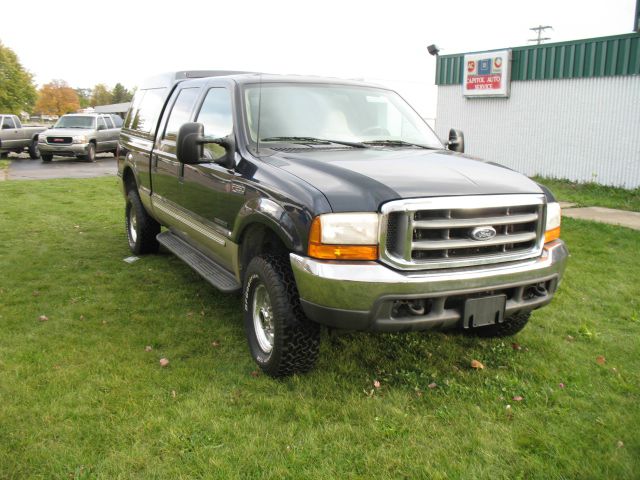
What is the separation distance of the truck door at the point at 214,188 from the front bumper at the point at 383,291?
1.13 m

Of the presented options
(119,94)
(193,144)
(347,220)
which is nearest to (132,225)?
(193,144)

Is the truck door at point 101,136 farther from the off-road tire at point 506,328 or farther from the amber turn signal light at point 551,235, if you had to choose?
the amber turn signal light at point 551,235

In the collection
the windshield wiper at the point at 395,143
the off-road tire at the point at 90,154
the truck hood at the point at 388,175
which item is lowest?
the off-road tire at the point at 90,154

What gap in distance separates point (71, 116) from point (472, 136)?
50.9 feet

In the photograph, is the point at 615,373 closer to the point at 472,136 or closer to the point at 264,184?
the point at 264,184

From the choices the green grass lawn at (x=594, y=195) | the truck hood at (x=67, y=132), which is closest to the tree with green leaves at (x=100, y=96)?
the truck hood at (x=67, y=132)

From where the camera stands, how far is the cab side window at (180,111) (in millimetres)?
5543

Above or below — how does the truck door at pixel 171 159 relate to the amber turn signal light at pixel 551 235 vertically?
above

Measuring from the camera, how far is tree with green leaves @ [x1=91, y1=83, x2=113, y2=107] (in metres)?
121

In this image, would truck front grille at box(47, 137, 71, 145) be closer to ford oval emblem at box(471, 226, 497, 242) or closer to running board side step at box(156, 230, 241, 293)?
running board side step at box(156, 230, 241, 293)

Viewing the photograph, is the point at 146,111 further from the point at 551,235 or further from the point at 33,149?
the point at 33,149

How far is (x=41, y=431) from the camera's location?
337 centimetres

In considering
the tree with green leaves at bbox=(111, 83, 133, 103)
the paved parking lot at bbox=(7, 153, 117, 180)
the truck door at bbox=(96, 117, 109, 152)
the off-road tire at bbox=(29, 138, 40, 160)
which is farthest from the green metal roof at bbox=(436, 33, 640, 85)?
the tree with green leaves at bbox=(111, 83, 133, 103)

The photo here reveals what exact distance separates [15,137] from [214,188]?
2335cm
